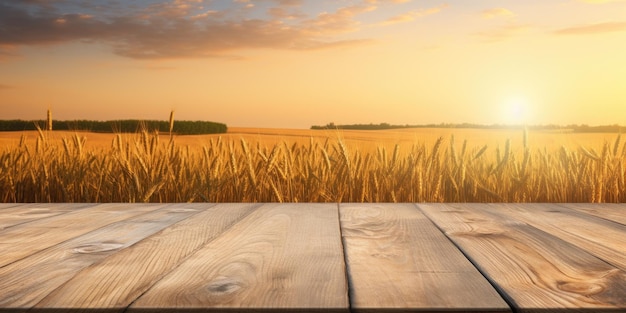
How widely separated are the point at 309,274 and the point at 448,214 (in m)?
0.87

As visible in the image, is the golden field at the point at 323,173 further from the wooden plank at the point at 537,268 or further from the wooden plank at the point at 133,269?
the wooden plank at the point at 537,268

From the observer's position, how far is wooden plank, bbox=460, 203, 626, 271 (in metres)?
1.24

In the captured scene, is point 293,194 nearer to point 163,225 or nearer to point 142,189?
point 142,189

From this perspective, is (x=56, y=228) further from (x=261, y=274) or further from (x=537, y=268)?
(x=537, y=268)

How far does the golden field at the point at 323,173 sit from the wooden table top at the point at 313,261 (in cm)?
131

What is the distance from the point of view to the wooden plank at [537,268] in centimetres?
88

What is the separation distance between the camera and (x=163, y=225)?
1.55 meters

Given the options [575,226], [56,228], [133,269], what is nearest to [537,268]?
[575,226]

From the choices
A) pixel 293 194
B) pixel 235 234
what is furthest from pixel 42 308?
pixel 293 194

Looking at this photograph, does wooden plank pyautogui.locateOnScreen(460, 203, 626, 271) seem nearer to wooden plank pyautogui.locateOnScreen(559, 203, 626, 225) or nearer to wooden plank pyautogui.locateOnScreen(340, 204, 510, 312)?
wooden plank pyautogui.locateOnScreen(559, 203, 626, 225)

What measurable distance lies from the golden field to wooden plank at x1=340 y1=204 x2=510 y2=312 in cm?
156

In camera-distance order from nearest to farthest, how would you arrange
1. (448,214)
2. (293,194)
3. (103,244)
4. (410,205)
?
(103,244), (448,214), (410,205), (293,194)

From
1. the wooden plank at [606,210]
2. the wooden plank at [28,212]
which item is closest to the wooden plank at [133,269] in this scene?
the wooden plank at [28,212]

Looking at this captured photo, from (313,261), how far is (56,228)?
80 cm
